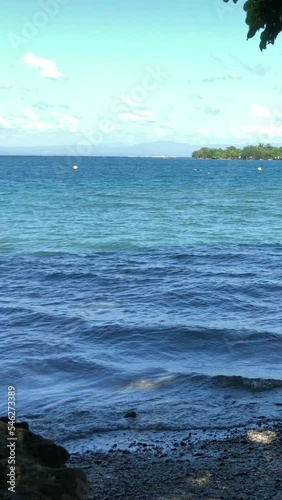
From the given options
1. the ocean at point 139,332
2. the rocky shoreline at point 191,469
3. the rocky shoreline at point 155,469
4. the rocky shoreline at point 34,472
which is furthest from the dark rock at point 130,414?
the rocky shoreline at point 34,472

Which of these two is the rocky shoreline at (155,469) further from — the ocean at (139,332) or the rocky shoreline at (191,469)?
the ocean at (139,332)

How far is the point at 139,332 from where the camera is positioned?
Result: 47.9 ft

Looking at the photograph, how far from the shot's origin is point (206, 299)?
17.9 m

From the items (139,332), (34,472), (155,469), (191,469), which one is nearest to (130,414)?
(155,469)

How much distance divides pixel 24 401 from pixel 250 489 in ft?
15.3

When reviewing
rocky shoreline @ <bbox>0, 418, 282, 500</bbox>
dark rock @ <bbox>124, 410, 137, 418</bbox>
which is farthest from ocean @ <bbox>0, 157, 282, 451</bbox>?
rocky shoreline @ <bbox>0, 418, 282, 500</bbox>

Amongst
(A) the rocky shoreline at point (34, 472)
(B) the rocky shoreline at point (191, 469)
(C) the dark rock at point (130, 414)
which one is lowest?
(C) the dark rock at point (130, 414)

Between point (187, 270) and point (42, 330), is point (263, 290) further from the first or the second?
point (42, 330)

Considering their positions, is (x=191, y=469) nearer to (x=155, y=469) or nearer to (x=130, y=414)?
(x=155, y=469)

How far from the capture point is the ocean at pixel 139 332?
395 inches

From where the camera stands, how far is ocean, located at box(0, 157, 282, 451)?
395 inches

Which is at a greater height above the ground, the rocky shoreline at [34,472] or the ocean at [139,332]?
the rocky shoreline at [34,472]

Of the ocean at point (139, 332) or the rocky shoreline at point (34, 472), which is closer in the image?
the rocky shoreline at point (34, 472)

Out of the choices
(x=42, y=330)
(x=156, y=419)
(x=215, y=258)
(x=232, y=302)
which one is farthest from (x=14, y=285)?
(x=156, y=419)
